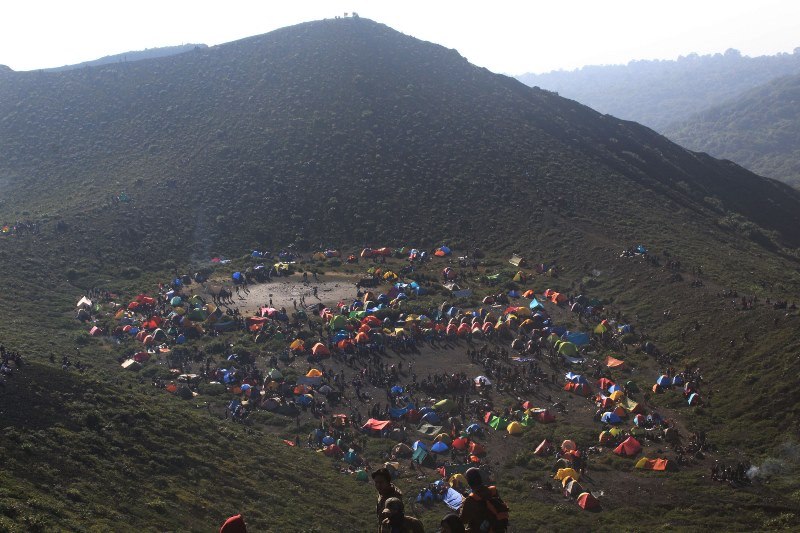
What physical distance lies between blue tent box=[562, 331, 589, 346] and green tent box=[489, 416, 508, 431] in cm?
1205

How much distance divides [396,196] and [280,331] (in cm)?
3519

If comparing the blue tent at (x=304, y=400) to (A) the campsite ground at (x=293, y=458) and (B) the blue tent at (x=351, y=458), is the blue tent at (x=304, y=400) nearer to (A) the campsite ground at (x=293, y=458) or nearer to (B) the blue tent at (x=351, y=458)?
→ (A) the campsite ground at (x=293, y=458)

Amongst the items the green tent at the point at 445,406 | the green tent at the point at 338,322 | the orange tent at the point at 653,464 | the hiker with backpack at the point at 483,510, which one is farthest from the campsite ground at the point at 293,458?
the hiker with backpack at the point at 483,510

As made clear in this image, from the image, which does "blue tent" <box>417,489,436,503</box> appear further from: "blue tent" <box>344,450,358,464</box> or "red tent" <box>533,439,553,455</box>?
"red tent" <box>533,439,553,455</box>

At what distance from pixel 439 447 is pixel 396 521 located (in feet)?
83.1

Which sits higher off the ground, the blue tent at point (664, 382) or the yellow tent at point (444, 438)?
the blue tent at point (664, 382)

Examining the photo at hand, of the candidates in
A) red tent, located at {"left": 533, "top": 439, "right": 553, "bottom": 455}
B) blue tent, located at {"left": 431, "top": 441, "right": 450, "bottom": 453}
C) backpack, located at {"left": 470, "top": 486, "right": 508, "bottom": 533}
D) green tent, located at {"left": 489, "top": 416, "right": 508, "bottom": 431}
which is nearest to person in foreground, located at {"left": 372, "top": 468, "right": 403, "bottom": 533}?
backpack, located at {"left": 470, "top": 486, "right": 508, "bottom": 533}

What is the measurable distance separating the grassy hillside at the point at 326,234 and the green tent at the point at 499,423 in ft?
2.48

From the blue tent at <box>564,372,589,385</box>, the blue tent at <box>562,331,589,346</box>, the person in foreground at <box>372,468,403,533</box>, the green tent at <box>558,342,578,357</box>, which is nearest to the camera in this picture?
the person in foreground at <box>372,468,403,533</box>

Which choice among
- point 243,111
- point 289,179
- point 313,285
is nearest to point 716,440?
point 313,285

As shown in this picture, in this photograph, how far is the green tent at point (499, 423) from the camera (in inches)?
1423

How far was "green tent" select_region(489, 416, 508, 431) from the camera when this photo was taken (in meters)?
36.2

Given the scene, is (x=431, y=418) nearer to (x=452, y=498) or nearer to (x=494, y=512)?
(x=452, y=498)

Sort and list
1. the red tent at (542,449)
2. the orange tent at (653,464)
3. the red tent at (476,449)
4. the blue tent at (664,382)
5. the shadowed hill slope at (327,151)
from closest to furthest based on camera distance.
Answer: the orange tent at (653,464) → the red tent at (542,449) → the red tent at (476,449) → the blue tent at (664,382) → the shadowed hill slope at (327,151)
